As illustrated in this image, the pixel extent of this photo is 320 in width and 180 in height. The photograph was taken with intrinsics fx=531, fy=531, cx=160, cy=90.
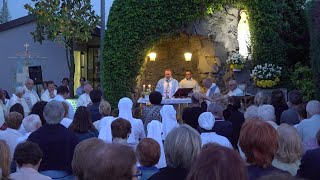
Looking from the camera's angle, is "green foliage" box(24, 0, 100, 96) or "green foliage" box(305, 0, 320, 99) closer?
"green foliage" box(305, 0, 320, 99)

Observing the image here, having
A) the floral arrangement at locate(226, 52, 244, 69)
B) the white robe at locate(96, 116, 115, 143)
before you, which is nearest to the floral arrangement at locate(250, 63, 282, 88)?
the floral arrangement at locate(226, 52, 244, 69)

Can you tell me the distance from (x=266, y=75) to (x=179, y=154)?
44.3 ft

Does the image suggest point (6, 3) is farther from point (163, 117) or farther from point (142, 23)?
point (163, 117)

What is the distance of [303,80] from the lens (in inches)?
652

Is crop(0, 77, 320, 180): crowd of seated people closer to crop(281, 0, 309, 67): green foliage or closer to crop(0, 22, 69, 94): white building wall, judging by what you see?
crop(281, 0, 309, 67): green foliage

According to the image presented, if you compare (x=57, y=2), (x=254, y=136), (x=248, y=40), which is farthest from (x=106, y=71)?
(x=254, y=136)

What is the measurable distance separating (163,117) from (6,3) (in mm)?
29875

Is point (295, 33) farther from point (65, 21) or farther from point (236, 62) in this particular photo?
point (65, 21)

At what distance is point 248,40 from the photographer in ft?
60.7

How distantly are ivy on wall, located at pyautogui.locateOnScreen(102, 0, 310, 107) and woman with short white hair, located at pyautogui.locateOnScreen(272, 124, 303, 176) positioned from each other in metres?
13.4

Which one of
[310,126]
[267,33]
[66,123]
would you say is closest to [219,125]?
[310,126]

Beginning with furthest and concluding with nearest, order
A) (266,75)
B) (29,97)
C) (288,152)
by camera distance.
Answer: (266,75) → (29,97) → (288,152)

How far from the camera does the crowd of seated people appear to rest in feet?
10.1

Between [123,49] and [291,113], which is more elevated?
[123,49]
